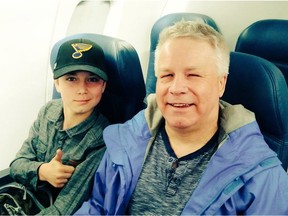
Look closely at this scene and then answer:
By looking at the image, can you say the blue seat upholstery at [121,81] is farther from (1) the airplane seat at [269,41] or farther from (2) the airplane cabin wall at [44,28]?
(1) the airplane seat at [269,41]

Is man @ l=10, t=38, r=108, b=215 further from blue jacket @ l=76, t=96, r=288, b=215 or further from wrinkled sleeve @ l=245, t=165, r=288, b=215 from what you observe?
wrinkled sleeve @ l=245, t=165, r=288, b=215

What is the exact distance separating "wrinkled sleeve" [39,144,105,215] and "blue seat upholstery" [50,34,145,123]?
14.8 inches

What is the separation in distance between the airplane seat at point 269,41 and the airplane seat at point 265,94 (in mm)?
730

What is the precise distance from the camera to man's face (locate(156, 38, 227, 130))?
3.86ft

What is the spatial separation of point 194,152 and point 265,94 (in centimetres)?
39

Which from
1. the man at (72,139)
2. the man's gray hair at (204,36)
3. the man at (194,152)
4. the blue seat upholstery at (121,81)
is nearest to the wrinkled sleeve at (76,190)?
the man at (72,139)

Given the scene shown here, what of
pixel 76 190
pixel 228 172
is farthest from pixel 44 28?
pixel 228 172

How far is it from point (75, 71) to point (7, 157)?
110cm

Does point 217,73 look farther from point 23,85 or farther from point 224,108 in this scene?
point 23,85

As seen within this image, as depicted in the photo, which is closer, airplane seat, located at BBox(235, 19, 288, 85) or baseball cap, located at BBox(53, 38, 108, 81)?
baseball cap, located at BBox(53, 38, 108, 81)

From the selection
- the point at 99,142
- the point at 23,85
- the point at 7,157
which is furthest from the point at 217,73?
the point at 7,157

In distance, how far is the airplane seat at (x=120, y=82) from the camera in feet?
5.40

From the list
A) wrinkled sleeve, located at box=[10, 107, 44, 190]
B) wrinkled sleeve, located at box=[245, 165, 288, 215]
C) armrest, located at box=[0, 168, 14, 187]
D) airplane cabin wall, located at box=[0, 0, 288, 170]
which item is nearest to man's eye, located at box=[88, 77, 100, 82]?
wrinkled sleeve, located at box=[10, 107, 44, 190]

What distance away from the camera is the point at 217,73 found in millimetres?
1205
